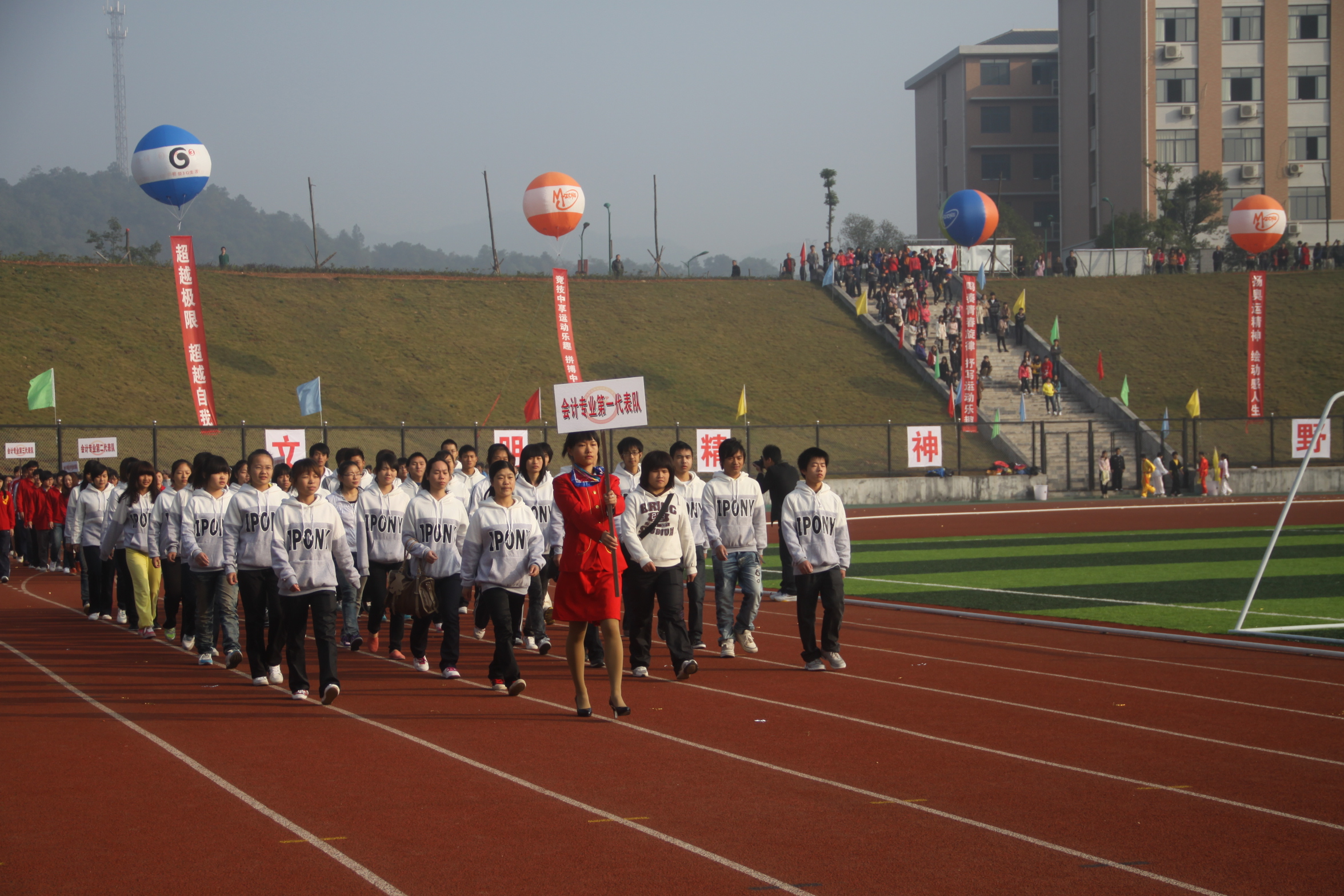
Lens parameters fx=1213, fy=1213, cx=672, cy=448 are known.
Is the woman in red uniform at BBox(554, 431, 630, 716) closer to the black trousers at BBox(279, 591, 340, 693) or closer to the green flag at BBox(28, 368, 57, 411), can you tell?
the black trousers at BBox(279, 591, 340, 693)

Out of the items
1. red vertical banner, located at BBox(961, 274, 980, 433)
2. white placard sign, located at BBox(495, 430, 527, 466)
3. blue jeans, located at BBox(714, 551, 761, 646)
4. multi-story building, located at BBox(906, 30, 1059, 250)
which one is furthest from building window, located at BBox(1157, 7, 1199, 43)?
blue jeans, located at BBox(714, 551, 761, 646)

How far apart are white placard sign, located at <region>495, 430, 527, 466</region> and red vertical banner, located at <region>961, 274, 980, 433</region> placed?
611 inches

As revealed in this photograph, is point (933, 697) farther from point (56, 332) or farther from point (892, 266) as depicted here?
point (892, 266)

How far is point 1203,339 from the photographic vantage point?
168 feet

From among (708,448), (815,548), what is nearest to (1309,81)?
(708,448)

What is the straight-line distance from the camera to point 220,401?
4075 centimetres

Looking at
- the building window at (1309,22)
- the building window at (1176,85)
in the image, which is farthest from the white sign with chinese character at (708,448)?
the building window at (1309,22)

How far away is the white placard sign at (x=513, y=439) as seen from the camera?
30.6m

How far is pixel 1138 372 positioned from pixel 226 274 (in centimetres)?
3718

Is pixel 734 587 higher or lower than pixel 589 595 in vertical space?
lower

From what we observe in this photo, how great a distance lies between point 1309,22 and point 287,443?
6488 cm

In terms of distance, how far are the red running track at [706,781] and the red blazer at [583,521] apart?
1.10 m

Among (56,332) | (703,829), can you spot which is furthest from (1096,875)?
(56,332)

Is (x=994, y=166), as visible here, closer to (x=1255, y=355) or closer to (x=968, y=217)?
(x=1255, y=355)
